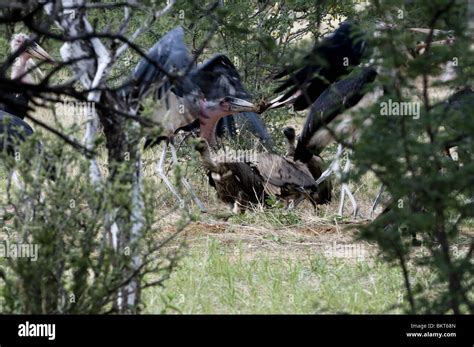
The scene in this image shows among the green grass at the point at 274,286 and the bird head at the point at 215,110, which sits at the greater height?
A: the bird head at the point at 215,110

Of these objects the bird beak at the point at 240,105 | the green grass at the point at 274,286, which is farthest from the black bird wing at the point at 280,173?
the green grass at the point at 274,286

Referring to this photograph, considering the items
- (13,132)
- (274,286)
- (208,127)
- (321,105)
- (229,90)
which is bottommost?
(274,286)

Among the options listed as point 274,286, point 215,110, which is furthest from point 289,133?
point 274,286

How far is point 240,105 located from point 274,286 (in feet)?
12.1

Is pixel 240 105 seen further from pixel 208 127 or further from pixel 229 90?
pixel 208 127

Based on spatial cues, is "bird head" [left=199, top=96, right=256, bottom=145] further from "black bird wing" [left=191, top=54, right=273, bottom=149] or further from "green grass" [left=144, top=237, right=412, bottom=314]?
"green grass" [left=144, top=237, right=412, bottom=314]

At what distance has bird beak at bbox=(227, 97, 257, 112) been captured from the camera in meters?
8.98

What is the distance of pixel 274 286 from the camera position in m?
5.66

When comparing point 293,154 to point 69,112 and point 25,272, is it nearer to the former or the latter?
point 69,112

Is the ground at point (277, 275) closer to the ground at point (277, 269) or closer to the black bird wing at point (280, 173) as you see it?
the ground at point (277, 269)

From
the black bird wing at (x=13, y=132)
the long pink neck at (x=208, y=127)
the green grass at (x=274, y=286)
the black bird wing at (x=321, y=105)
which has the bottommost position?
the green grass at (x=274, y=286)

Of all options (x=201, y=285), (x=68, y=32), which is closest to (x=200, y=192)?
(x=201, y=285)

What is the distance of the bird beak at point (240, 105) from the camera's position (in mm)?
8984

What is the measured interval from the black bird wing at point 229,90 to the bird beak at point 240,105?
0.15 m
